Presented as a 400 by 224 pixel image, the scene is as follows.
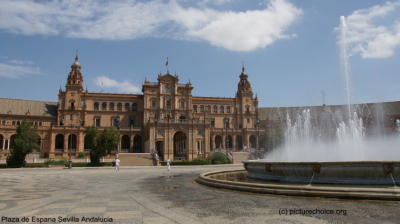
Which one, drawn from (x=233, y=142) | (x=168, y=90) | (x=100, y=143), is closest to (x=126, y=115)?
(x=168, y=90)

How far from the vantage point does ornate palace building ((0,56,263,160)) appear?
2650 inches

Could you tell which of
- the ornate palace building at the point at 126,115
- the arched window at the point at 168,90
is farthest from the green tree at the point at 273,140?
the arched window at the point at 168,90

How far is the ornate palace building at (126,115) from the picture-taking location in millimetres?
67312

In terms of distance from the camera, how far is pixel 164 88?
247ft

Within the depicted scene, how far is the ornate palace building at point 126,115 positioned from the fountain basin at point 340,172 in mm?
45578

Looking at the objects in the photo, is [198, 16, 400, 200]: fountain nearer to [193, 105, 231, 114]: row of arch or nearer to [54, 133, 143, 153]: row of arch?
[54, 133, 143, 153]: row of arch

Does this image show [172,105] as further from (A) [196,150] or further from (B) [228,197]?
(B) [228,197]

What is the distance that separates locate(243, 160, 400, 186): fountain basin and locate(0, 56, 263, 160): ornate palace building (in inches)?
1794

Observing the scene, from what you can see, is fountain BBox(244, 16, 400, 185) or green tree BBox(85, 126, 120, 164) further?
green tree BBox(85, 126, 120, 164)

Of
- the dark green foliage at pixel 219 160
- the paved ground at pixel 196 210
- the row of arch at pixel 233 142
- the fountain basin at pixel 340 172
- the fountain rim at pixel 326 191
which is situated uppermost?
the row of arch at pixel 233 142

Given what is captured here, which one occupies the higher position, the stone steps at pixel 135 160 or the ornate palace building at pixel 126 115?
the ornate palace building at pixel 126 115

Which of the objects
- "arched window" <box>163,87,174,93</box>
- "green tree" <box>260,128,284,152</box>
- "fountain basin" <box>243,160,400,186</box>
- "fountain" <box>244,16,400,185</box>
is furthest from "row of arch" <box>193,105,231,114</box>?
"fountain basin" <box>243,160,400,186</box>

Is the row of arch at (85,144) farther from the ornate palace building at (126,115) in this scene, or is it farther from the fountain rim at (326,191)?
the fountain rim at (326,191)

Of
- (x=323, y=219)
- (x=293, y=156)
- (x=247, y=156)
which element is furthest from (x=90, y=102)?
(x=323, y=219)
